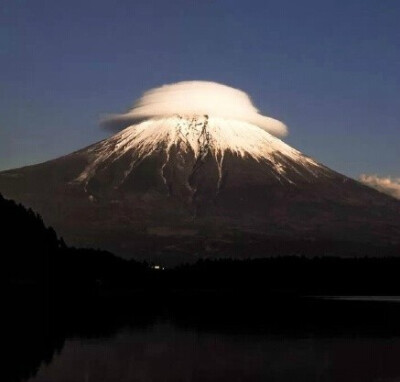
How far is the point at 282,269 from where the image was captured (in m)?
118

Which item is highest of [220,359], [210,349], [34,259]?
[34,259]

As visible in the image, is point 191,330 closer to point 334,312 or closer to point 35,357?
point 35,357

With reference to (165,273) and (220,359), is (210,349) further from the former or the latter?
(165,273)

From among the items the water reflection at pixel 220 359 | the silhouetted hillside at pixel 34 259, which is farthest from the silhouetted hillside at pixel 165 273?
the water reflection at pixel 220 359

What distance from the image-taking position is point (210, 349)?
104 feet

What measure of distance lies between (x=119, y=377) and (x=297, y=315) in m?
29.2

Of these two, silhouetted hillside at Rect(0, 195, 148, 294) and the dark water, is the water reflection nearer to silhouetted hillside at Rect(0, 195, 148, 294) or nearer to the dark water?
the dark water

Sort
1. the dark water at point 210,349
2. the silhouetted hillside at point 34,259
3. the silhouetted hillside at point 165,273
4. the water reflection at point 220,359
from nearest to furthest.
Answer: the water reflection at point 220,359
the dark water at point 210,349
the silhouetted hillside at point 34,259
the silhouetted hillside at point 165,273

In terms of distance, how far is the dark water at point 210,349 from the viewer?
81.3 feet

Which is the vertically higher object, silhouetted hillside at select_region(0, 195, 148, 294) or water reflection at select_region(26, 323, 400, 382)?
silhouetted hillside at select_region(0, 195, 148, 294)

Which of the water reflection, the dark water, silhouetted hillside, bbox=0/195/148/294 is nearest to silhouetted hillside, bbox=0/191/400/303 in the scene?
silhouetted hillside, bbox=0/195/148/294

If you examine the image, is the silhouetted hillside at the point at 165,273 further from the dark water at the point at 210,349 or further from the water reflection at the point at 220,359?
the water reflection at the point at 220,359

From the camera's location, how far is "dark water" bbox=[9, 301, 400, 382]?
24.8 m

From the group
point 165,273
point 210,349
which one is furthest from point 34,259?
point 165,273
